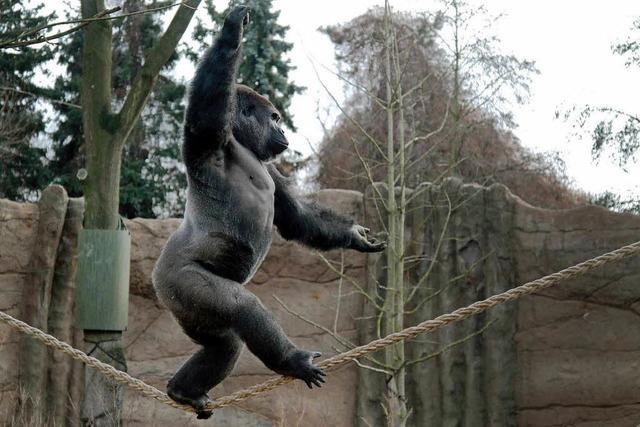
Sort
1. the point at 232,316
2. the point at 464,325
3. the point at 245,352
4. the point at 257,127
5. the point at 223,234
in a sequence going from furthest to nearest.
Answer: the point at 245,352 < the point at 464,325 < the point at 257,127 < the point at 223,234 < the point at 232,316

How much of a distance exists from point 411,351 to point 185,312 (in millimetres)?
6510

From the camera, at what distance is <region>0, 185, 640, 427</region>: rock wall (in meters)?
9.28

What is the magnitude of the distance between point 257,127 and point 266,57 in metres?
14.7

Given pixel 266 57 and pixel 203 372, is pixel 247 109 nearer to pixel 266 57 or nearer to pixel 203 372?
pixel 203 372

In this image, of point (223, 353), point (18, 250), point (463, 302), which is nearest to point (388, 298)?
point (463, 302)

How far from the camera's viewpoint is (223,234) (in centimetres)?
392

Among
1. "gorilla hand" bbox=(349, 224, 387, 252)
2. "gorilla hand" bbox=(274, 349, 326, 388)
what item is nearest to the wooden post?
"gorilla hand" bbox=(349, 224, 387, 252)

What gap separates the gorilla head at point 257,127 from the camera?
4250 millimetres

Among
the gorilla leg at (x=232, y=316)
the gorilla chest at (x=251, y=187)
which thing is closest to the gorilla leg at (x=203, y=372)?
the gorilla leg at (x=232, y=316)

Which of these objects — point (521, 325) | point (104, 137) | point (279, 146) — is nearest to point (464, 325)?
point (521, 325)

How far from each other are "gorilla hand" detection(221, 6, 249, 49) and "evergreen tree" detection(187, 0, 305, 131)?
1470 centimetres

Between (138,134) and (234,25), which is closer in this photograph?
(234,25)

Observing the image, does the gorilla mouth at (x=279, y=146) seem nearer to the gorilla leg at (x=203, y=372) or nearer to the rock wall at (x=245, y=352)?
the gorilla leg at (x=203, y=372)

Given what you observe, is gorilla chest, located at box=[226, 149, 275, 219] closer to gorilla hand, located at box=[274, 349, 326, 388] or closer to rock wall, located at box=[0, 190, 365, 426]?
gorilla hand, located at box=[274, 349, 326, 388]
